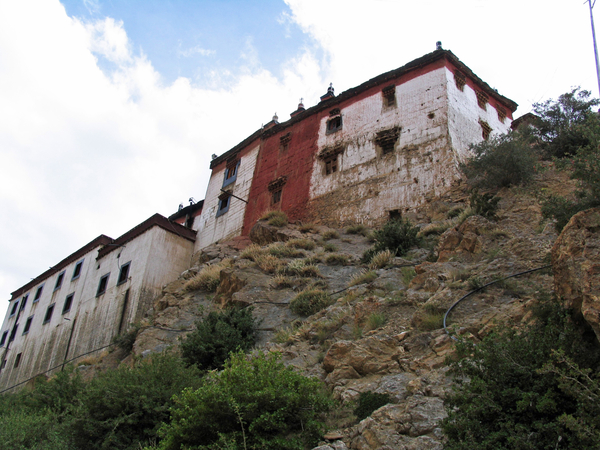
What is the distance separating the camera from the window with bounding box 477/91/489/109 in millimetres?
23516

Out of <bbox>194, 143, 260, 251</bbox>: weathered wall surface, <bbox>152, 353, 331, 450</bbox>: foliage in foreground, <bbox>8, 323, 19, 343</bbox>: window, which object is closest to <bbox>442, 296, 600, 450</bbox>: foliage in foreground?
<bbox>152, 353, 331, 450</bbox>: foliage in foreground

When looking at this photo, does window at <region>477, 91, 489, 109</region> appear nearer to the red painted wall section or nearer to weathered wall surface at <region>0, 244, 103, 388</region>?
the red painted wall section

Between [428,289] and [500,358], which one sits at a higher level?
[428,289]

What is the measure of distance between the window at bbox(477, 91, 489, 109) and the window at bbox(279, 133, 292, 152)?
1006 centimetres

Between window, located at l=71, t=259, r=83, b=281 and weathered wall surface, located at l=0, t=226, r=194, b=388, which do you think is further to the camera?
window, located at l=71, t=259, r=83, b=281

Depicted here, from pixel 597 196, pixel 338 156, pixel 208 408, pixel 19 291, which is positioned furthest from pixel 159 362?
pixel 19 291

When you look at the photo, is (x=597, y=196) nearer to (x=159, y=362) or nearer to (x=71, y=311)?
(x=159, y=362)

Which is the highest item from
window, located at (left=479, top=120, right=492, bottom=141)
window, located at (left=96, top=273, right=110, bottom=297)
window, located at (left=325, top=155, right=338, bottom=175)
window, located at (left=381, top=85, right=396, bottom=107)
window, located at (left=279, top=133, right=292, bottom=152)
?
window, located at (left=381, top=85, right=396, bottom=107)

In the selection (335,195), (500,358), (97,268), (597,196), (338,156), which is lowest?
(500,358)

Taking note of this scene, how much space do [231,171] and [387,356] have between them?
23.8 m

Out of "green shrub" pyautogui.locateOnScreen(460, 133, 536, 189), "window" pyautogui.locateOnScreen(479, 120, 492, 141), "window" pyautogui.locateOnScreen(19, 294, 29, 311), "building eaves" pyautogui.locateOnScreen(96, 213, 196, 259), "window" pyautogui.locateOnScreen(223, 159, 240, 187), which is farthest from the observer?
"window" pyautogui.locateOnScreen(19, 294, 29, 311)

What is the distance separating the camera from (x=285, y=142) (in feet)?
90.3

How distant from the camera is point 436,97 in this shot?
2194 cm

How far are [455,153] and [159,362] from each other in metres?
14.9
